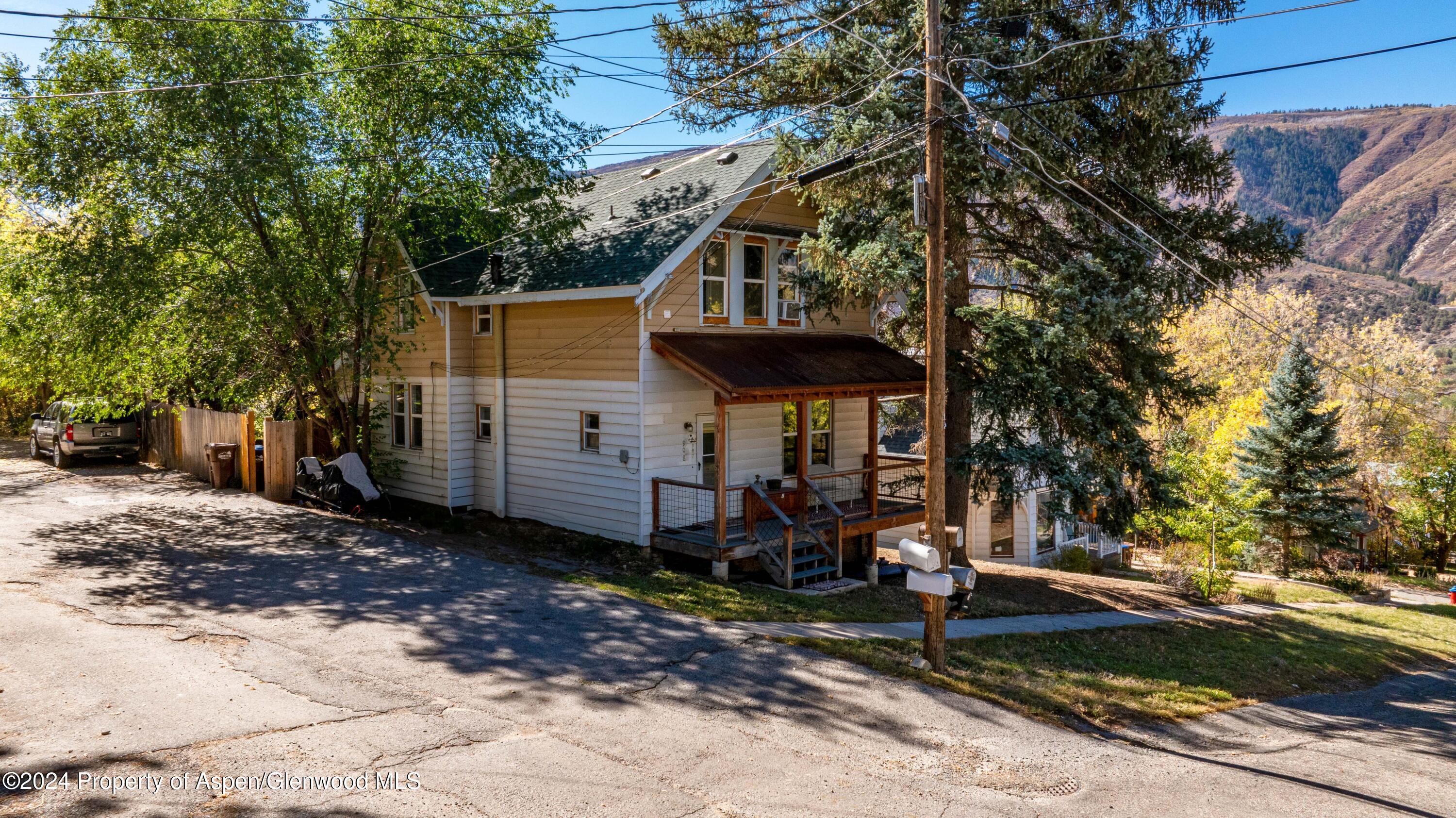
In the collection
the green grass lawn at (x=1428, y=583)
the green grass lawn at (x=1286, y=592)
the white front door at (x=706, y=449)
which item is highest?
the white front door at (x=706, y=449)

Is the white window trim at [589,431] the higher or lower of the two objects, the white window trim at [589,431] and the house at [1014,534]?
the higher

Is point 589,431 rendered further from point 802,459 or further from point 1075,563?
point 1075,563

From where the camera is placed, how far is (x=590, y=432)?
52.8 ft

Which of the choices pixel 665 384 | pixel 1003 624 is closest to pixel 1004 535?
pixel 1003 624

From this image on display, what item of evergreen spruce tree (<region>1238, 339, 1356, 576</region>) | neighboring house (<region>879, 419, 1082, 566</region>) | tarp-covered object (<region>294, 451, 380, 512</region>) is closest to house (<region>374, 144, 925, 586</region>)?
tarp-covered object (<region>294, 451, 380, 512</region>)

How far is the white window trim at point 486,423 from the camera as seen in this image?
59.6 feet

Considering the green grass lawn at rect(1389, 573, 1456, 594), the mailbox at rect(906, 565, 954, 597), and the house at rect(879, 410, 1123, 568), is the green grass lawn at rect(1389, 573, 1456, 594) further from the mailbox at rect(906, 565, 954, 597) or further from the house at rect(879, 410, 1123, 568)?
the mailbox at rect(906, 565, 954, 597)

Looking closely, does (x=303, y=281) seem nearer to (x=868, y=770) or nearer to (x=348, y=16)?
(x=348, y=16)

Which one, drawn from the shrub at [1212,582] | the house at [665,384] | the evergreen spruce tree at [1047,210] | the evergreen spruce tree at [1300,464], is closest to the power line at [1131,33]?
the evergreen spruce tree at [1047,210]

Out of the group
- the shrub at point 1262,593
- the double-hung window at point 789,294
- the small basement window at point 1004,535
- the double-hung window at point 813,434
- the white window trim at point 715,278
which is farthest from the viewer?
the small basement window at point 1004,535

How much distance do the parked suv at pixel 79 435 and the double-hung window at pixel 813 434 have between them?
1736 cm

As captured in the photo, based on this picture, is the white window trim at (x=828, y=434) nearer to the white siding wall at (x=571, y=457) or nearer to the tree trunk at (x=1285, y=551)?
the white siding wall at (x=571, y=457)

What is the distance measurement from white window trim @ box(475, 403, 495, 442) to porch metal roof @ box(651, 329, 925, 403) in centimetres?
514

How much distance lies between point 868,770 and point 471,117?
1466 cm
